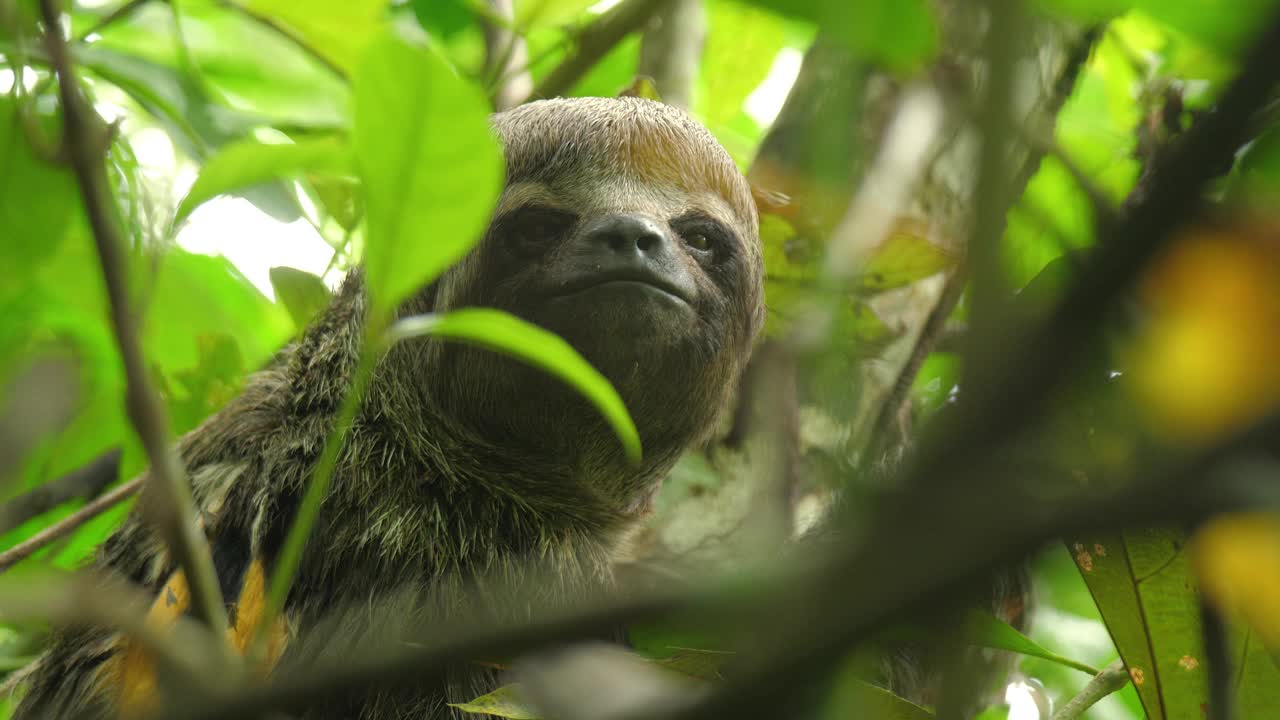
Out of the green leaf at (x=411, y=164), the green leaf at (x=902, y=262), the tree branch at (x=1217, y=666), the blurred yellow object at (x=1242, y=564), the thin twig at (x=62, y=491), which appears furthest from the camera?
the thin twig at (x=62, y=491)

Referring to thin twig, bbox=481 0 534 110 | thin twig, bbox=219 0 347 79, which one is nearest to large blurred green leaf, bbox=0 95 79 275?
thin twig, bbox=219 0 347 79

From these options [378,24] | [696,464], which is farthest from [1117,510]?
[696,464]

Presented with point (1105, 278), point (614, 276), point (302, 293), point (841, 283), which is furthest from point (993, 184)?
point (302, 293)

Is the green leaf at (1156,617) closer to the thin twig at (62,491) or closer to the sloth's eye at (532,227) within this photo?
the sloth's eye at (532,227)

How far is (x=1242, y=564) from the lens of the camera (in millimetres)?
732

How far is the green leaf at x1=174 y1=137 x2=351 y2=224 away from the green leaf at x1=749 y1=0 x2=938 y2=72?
71 centimetres

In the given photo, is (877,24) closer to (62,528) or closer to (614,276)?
(614,276)

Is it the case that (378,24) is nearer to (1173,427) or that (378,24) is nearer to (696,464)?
(696,464)

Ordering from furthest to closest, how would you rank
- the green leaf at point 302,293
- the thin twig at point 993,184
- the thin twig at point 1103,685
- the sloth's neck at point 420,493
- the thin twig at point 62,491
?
the green leaf at point 302,293 → the thin twig at point 62,491 → the sloth's neck at point 420,493 → the thin twig at point 1103,685 → the thin twig at point 993,184

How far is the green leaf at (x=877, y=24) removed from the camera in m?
1.01

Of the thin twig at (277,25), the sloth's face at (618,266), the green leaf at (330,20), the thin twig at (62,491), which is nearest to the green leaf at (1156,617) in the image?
the sloth's face at (618,266)

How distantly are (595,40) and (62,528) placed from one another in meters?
2.18

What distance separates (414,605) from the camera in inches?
112

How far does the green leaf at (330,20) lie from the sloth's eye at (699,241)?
3.36 feet
